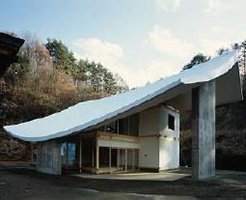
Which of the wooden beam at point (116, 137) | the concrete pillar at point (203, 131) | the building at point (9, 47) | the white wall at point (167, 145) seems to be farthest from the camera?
the white wall at point (167, 145)

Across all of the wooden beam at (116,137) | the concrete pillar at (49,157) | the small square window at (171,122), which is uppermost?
the small square window at (171,122)

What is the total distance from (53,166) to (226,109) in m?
25.1

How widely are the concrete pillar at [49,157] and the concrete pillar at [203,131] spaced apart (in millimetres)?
5975

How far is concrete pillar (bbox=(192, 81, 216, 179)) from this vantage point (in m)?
16.4

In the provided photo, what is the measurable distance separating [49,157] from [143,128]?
6553 millimetres

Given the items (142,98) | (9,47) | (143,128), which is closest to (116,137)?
(143,128)

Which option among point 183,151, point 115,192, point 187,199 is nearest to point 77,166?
point 115,192

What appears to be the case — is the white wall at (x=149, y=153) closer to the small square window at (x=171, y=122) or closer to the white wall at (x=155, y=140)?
the white wall at (x=155, y=140)

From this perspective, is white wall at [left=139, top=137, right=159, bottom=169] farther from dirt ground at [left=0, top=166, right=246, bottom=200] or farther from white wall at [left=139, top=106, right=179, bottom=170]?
dirt ground at [left=0, top=166, right=246, bottom=200]

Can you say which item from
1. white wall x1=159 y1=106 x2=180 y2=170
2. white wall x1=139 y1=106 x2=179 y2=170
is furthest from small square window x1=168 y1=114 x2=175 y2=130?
white wall x1=139 y1=106 x2=179 y2=170

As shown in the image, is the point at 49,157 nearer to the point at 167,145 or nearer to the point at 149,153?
the point at 149,153

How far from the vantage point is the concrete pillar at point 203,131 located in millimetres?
16438

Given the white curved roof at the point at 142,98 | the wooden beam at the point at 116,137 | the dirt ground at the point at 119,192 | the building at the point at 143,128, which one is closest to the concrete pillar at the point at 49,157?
the building at the point at 143,128

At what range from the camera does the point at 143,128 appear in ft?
76.4
